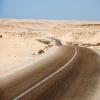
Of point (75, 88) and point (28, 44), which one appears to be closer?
point (75, 88)

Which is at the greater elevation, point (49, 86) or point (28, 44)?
point (49, 86)

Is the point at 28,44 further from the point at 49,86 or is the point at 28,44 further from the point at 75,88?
the point at 75,88

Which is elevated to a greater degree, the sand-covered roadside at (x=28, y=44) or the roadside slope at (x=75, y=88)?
the roadside slope at (x=75, y=88)

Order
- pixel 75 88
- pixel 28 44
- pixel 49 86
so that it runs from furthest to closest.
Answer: pixel 28 44 < pixel 49 86 < pixel 75 88

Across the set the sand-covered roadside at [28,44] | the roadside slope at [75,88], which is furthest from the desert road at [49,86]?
the sand-covered roadside at [28,44]

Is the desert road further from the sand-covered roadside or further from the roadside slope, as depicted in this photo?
the sand-covered roadside

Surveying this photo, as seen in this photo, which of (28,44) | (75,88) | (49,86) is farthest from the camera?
(28,44)

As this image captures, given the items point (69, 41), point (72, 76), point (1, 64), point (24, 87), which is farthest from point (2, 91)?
point (69, 41)

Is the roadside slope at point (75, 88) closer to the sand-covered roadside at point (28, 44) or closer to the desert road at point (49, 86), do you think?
the desert road at point (49, 86)

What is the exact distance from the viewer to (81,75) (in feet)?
64.8

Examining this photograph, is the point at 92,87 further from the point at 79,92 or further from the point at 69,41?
the point at 69,41

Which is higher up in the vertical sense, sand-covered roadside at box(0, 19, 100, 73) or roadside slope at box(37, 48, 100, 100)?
roadside slope at box(37, 48, 100, 100)

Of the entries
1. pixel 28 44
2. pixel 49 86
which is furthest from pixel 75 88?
pixel 28 44

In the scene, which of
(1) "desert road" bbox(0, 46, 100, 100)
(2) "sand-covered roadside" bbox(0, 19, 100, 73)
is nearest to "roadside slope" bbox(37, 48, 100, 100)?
(1) "desert road" bbox(0, 46, 100, 100)
